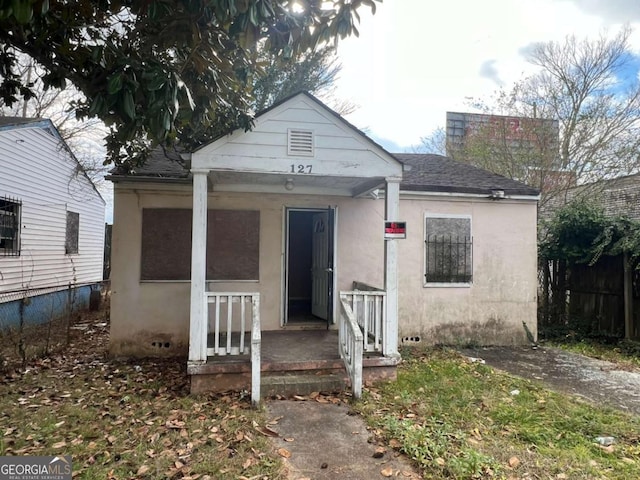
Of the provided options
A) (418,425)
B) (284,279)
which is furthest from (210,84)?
(418,425)

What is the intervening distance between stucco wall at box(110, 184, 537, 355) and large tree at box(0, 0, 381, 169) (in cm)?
226

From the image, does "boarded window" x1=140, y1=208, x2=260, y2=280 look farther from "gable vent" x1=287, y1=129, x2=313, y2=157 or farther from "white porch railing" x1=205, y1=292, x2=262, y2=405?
"gable vent" x1=287, y1=129, x2=313, y2=157

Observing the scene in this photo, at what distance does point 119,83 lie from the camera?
3.48 metres

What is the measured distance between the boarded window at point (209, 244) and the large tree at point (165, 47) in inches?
79.0

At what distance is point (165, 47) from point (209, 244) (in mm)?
3176

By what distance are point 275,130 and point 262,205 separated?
2015 millimetres

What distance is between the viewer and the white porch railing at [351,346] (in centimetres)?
452

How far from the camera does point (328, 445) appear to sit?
3.45 m

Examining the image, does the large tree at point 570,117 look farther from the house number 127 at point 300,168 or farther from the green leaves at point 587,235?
the house number 127 at point 300,168

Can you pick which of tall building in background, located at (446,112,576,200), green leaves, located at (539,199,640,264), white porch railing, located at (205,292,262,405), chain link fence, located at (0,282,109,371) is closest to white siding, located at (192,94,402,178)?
white porch railing, located at (205,292,262,405)

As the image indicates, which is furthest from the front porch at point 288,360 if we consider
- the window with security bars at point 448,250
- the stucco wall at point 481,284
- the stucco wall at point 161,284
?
the window with security bars at point 448,250

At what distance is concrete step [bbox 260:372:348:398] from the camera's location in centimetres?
459

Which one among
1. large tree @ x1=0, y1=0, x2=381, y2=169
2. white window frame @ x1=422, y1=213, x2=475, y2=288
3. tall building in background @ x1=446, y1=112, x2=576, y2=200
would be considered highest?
tall building in background @ x1=446, y1=112, x2=576, y2=200

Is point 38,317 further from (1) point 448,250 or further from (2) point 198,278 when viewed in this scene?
(1) point 448,250
